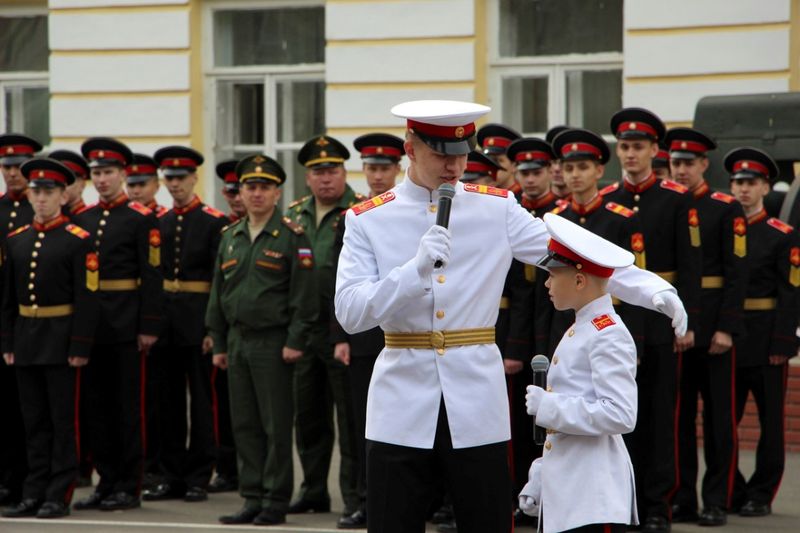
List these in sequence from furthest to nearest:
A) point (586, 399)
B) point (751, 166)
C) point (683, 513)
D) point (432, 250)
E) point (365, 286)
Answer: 1. point (751, 166)
2. point (683, 513)
3. point (586, 399)
4. point (365, 286)
5. point (432, 250)

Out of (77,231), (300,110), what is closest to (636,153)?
(77,231)

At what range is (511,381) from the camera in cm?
872

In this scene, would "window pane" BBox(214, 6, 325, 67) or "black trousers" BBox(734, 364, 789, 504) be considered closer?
"black trousers" BBox(734, 364, 789, 504)

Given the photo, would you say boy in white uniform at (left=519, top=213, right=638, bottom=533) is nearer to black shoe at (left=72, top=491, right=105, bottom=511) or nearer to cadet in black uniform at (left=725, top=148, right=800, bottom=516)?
cadet in black uniform at (left=725, top=148, right=800, bottom=516)

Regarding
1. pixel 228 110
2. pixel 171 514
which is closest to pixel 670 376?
pixel 171 514

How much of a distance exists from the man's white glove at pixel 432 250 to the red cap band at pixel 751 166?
494cm

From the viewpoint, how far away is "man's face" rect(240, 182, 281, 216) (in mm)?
8758

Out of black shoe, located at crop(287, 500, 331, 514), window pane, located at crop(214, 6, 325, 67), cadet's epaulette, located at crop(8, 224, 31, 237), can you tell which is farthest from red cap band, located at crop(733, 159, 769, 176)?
window pane, located at crop(214, 6, 325, 67)

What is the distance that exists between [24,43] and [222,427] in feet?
19.8

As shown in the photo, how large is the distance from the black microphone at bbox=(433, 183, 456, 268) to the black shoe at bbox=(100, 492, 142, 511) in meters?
4.98

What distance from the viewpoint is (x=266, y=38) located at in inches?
549

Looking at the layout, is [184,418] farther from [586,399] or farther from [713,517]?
[586,399]

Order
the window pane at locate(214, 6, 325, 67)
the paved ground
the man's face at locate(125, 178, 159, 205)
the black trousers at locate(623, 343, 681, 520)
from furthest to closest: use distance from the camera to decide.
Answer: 1. the window pane at locate(214, 6, 325, 67)
2. the man's face at locate(125, 178, 159, 205)
3. the paved ground
4. the black trousers at locate(623, 343, 681, 520)

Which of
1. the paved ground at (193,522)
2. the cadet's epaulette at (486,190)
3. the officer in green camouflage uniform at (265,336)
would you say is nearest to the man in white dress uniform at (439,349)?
the cadet's epaulette at (486,190)
